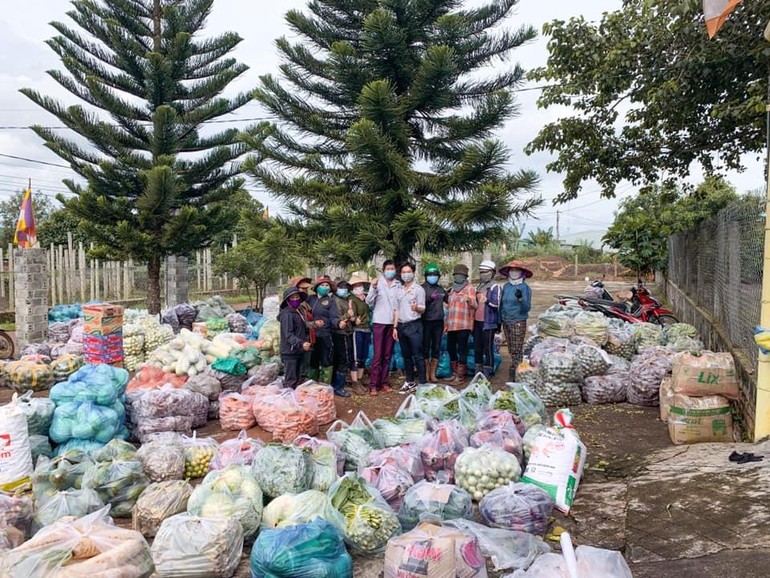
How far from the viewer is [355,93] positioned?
330 inches

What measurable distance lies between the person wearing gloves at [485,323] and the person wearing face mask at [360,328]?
1285mm

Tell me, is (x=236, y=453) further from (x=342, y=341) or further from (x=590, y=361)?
(x=590, y=361)

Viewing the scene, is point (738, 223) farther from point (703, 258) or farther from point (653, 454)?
point (703, 258)

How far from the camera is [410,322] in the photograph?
22.0 ft

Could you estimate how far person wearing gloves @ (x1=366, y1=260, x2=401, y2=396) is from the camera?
6.71m

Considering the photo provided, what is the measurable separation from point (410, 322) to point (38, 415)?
364cm

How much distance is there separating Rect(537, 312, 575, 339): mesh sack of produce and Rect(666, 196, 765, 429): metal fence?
1.58 metres

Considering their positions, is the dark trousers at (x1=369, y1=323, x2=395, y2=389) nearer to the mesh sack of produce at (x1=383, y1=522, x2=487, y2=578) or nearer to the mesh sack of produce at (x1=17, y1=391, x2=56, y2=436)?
the mesh sack of produce at (x1=17, y1=391, x2=56, y2=436)

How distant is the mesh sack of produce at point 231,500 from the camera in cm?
315

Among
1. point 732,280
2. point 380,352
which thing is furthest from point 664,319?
point 380,352

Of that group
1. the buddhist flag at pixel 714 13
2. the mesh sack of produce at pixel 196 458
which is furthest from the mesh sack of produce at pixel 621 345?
the mesh sack of produce at pixel 196 458

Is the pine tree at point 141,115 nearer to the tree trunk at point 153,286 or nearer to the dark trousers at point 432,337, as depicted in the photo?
the tree trunk at point 153,286

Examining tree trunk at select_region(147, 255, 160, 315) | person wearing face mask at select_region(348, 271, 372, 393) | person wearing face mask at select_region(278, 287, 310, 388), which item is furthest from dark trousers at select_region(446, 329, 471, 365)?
tree trunk at select_region(147, 255, 160, 315)

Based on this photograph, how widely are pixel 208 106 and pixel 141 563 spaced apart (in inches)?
482
